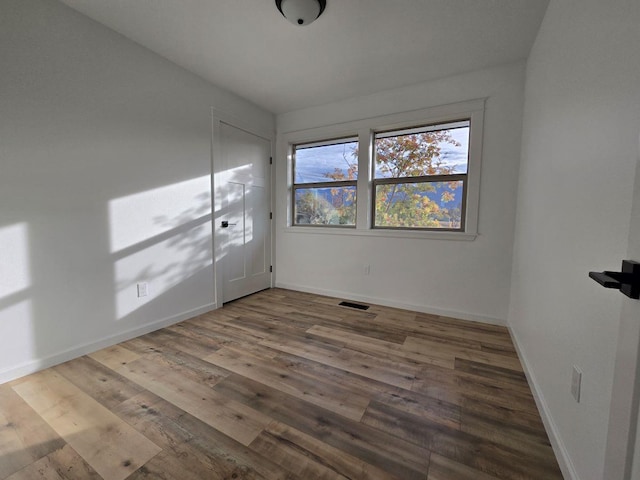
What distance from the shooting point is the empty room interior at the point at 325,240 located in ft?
3.54

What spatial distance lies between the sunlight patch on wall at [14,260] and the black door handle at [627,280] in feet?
9.01

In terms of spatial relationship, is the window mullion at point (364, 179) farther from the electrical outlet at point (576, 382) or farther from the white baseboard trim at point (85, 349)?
the electrical outlet at point (576, 382)

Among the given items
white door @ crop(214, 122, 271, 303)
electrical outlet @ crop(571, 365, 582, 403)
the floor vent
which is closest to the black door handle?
electrical outlet @ crop(571, 365, 582, 403)

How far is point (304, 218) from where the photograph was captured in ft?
12.3

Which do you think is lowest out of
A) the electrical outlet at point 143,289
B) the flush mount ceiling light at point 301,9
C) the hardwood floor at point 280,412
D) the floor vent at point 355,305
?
the hardwood floor at point 280,412

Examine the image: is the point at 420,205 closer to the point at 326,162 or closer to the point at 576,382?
the point at 326,162

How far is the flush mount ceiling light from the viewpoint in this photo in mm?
1709

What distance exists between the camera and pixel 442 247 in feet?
9.18

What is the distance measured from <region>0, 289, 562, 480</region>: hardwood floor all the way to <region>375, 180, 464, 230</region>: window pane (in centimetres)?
120

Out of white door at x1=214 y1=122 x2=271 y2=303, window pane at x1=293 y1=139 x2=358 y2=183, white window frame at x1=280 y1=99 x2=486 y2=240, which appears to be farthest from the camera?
window pane at x1=293 y1=139 x2=358 y2=183

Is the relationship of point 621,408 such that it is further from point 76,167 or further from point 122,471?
point 76,167

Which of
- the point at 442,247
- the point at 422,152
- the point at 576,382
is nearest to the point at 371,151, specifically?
the point at 422,152

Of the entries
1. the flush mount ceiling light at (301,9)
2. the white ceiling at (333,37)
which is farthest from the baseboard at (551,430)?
the flush mount ceiling light at (301,9)

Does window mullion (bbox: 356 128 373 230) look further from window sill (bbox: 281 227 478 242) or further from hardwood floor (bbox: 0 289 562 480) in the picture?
hardwood floor (bbox: 0 289 562 480)
